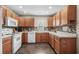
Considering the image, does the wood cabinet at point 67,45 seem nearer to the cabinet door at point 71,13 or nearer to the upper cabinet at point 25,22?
the cabinet door at point 71,13

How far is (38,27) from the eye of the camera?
31.0 feet

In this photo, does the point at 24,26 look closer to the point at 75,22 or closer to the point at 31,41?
the point at 31,41

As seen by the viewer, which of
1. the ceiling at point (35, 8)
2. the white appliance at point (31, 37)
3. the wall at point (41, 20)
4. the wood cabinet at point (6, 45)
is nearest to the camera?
the wood cabinet at point (6, 45)

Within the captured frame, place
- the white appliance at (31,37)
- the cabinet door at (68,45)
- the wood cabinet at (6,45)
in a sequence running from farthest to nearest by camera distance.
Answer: the white appliance at (31,37) → the cabinet door at (68,45) → the wood cabinet at (6,45)

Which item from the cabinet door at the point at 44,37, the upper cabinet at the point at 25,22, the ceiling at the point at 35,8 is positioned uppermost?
the ceiling at the point at 35,8

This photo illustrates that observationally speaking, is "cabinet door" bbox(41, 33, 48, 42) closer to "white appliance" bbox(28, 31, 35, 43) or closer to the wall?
"white appliance" bbox(28, 31, 35, 43)

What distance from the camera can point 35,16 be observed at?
9414 mm

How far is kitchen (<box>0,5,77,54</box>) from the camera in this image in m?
3.97

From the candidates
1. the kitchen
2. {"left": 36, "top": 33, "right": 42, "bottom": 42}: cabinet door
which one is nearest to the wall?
the kitchen

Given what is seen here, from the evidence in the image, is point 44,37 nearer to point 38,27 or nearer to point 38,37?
point 38,37

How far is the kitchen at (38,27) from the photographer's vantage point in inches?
156

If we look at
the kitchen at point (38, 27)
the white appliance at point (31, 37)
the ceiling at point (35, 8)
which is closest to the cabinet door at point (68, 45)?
the kitchen at point (38, 27)
